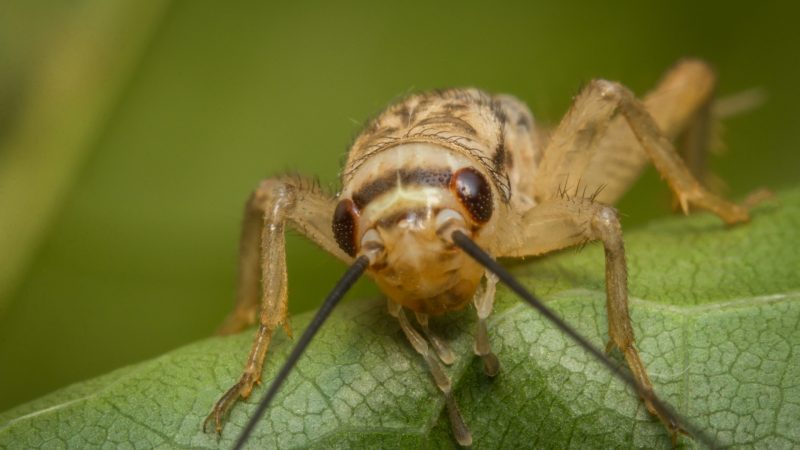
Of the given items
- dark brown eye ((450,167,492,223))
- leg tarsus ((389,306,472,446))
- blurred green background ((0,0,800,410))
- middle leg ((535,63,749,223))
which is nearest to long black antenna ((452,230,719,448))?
dark brown eye ((450,167,492,223))

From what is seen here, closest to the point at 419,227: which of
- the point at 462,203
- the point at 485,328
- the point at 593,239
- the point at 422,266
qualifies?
the point at 422,266

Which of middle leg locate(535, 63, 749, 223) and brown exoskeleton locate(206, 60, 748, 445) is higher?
middle leg locate(535, 63, 749, 223)

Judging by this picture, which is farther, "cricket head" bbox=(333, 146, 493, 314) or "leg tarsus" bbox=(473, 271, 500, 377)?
"leg tarsus" bbox=(473, 271, 500, 377)

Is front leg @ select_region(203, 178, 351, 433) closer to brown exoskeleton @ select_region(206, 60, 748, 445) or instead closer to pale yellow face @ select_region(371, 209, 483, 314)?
brown exoskeleton @ select_region(206, 60, 748, 445)

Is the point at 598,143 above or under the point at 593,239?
above

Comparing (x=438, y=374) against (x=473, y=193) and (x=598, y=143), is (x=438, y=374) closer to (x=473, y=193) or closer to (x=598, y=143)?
(x=473, y=193)

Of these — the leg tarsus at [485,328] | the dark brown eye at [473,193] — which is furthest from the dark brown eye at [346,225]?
the leg tarsus at [485,328]

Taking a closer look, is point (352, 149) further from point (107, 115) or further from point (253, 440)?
point (107, 115)

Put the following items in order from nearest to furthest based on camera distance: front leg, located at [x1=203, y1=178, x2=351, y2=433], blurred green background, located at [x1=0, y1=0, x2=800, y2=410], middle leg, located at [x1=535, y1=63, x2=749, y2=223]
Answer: front leg, located at [x1=203, y1=178, x2=351, y2=433] → middle leg, located at [x1=535, y1=63, x2=749, y2=223] → blurred green background, located at [x1=0, y1=0, x2=800, y2=410]
